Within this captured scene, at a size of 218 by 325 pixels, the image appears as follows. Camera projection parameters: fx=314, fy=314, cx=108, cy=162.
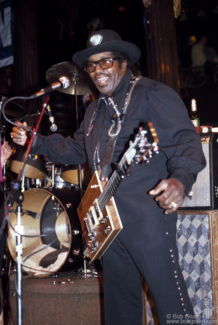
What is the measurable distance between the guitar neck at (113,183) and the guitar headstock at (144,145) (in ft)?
0.25

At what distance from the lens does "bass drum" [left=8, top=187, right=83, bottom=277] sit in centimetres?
352

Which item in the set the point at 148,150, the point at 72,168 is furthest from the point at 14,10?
the point at 148,150

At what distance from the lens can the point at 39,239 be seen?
4.19 m

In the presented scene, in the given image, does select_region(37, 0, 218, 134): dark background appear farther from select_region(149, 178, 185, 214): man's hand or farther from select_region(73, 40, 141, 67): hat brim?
select_region(149, 178, 185, 214): man's hand

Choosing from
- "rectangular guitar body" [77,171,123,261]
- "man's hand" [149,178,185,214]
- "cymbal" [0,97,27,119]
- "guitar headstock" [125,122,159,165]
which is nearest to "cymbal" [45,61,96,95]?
"cymbal" [0,97,27,119]

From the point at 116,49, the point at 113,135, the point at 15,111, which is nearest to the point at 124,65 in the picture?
the point at 116,49

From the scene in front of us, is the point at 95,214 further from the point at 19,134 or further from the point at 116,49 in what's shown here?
the point at 116,49

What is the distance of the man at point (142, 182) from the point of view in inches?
63.1

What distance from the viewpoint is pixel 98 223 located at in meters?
1.91

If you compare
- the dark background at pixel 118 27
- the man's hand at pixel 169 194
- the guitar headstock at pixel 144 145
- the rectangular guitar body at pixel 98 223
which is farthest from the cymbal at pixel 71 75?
the dark background at pixel 118 27

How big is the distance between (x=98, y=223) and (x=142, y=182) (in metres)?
0.38

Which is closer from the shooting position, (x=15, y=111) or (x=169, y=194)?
(x=169, y=194)

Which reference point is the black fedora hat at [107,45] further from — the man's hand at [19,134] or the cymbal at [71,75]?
the cymbal at [71,75]

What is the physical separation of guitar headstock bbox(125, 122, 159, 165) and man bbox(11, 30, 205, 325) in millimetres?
150
